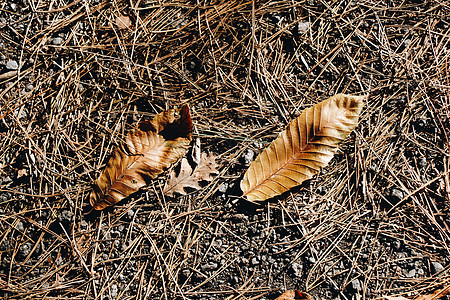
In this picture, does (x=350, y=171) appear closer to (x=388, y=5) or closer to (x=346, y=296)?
(x=346, y=296)

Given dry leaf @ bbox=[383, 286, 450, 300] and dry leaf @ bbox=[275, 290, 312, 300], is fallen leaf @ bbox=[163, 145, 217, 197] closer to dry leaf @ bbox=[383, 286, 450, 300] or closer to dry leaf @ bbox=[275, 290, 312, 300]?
dry leaf @ bbox=[275, 290, 312, 300]

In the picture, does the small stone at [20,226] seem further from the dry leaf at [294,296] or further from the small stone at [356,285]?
the small stone at [356,285]

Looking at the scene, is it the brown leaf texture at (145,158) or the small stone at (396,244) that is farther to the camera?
the small stone at (396,244)

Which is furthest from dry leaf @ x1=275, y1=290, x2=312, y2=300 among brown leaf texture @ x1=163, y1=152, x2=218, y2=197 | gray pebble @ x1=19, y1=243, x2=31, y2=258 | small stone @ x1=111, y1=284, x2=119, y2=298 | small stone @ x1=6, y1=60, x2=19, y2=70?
small stone @ x1=6, y1=60, x2=19, y2=70

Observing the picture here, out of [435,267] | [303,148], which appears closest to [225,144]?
[303,148]

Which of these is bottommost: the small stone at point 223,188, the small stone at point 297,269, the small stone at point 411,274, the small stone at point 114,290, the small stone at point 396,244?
the small stone at point 114,290

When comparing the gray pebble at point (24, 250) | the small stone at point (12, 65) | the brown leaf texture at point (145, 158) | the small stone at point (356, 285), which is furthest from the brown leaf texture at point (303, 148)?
the small stone at point (12, 65)

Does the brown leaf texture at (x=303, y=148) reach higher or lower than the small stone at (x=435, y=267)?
Result: higher
